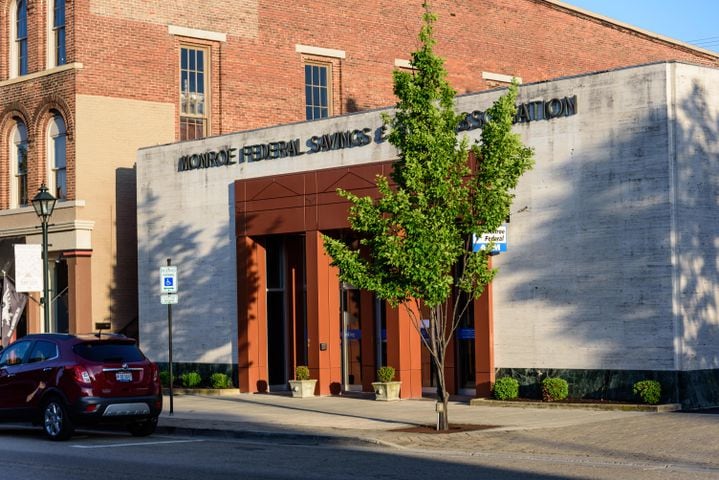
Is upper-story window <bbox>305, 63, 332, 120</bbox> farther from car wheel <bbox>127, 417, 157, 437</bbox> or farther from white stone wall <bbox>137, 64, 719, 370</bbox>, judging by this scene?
car wheel <bbox>127, 417, 157, 437</bbox>

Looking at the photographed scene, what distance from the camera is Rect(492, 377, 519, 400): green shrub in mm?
23562

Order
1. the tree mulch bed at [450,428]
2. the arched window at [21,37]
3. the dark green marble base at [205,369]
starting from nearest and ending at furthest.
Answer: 1. the tree mulch bed at [450,428]
2. the dark green marble base at [205,369]
3. the arched window at [21,37]

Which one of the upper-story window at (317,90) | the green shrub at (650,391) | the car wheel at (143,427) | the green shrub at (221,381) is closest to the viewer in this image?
the car wheel at (143,427)

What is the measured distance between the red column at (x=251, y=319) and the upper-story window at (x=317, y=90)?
367 inches

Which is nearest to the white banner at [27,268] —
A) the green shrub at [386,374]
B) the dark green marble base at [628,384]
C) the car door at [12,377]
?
the car door at [12,377]

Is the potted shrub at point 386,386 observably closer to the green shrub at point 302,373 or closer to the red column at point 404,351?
the red column at point 404,351

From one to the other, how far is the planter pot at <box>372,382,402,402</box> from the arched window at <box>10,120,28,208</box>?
14.5 meters

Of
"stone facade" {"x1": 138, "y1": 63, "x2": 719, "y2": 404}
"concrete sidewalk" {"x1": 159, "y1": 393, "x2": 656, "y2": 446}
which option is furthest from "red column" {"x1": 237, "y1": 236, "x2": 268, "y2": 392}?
"stone facade" {"x1": 138, "y1": 63, "x2": 719, "y2": 404}

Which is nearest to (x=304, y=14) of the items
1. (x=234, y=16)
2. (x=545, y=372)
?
(x=234, y=16)

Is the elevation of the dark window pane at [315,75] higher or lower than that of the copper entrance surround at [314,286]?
higher

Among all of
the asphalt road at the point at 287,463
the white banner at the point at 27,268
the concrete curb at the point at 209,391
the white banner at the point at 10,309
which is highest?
the white banner at the point at 27,268

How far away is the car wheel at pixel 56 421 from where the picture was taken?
65.3ft

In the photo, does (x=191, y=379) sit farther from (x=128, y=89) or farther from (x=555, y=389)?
(x=555, y=389)

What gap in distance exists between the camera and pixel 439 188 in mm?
19234
